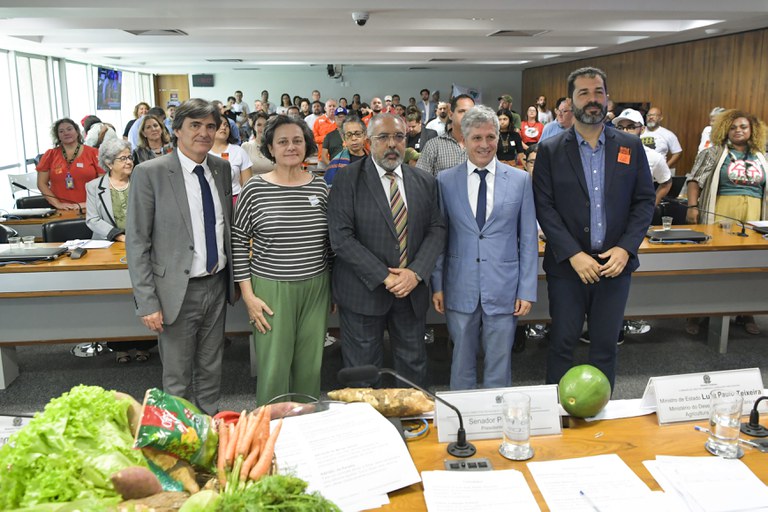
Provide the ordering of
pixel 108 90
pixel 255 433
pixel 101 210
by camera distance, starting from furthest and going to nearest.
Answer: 1. pixel 108 90
2. pixel 101 210
3. pixel 255 433

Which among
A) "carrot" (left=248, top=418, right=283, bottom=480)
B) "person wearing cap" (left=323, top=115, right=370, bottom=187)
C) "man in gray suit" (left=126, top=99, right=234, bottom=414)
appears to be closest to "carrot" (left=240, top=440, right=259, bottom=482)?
"carrot" (left=248, top=418, right=283, bottom=480)

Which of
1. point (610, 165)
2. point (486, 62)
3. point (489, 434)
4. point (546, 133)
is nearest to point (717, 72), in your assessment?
point (546, 133)

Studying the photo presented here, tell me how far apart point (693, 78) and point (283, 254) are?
10.9m

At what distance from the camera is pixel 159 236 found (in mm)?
2684

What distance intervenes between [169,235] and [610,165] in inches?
77.9

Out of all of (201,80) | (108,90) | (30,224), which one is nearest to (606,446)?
(30,224)

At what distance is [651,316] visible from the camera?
4.07m

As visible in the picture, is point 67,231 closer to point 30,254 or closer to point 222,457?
point 30,254

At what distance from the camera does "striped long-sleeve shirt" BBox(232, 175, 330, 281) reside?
2.68 meters

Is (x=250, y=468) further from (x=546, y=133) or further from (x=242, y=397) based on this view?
(x=546, y=133)

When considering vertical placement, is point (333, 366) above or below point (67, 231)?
below

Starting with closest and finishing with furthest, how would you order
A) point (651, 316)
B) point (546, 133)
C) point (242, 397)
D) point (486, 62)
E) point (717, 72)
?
point (242, 397), point (651, 316), point (546, 133), point (717, 72), point (486, 62)

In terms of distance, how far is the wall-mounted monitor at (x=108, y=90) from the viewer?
588 inches

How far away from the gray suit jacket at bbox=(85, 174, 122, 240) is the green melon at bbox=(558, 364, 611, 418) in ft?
10.6
